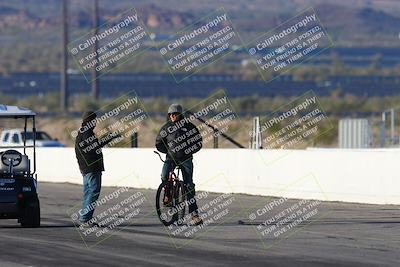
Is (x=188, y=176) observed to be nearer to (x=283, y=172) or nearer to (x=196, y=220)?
(x=196, y=220)

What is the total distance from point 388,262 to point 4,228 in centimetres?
713

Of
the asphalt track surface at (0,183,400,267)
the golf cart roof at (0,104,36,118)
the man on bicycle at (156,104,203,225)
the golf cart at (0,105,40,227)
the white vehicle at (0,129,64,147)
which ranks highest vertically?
the white vehicle at (0,129,64,147)

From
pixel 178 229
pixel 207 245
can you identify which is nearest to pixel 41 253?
pixel 207 245

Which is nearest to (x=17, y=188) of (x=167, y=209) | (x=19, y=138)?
(x=167, y=209)

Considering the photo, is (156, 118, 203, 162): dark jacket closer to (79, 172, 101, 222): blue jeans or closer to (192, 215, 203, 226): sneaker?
(192, 215, 203, 226): sneaker

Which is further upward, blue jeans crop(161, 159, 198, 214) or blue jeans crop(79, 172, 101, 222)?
blue jeans crop(79, 172, 101, 222)

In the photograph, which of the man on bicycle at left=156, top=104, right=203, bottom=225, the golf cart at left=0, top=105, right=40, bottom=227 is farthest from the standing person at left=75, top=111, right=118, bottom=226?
the man on bicycle at left=156, top=104, right=203, bottom=225

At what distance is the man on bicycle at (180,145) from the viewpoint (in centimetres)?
1964

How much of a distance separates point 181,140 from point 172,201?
0.99 m

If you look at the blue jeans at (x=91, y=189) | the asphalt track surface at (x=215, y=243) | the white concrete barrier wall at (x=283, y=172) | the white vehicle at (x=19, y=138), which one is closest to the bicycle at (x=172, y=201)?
the asphalt track surface at (x=215, y=243)

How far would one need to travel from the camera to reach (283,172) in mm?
26297

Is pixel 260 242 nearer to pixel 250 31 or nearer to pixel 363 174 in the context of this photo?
pixel 363 174

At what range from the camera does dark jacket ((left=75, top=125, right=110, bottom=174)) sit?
20016mm

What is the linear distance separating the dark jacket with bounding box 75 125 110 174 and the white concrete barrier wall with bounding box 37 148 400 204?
6.35 m
